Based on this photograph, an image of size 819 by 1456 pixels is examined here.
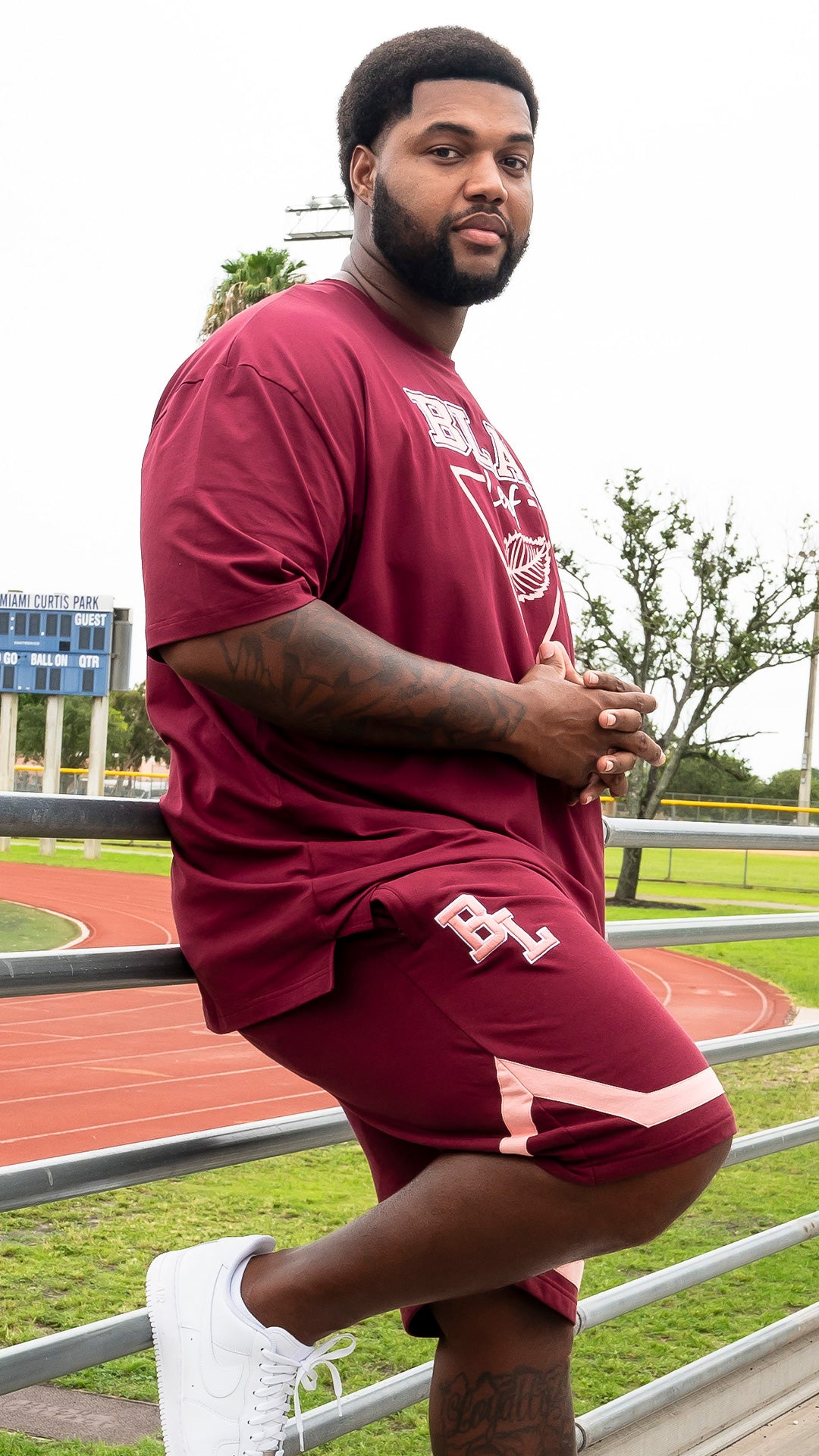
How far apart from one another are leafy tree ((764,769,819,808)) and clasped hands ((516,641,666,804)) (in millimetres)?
40074

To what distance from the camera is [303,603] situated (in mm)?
1242

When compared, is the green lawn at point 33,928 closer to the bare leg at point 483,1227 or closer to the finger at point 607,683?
the finger at point 607,683

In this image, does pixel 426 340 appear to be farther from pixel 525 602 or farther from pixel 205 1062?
pixel 205 1062

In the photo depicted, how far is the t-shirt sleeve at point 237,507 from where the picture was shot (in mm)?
1223

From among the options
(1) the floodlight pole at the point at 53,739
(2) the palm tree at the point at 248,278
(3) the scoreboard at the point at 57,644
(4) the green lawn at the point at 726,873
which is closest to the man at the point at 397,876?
(2) the palm tree at the point at 248,278

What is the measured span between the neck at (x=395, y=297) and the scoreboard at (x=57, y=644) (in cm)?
2708

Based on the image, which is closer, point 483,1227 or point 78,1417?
point 483,1227

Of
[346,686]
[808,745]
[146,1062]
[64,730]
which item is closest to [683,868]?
[808,745]

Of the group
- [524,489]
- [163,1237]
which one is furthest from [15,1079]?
[524,489]

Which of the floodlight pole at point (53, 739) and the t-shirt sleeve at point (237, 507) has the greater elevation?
the t-shirt sleeve at point (237, 507)

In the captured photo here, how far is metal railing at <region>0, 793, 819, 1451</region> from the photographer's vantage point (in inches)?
53.3

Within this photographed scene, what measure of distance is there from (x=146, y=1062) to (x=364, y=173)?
8.77 meters

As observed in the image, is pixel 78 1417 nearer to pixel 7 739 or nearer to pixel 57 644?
pixel 57 644

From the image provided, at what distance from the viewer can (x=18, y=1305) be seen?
4.46 metres
